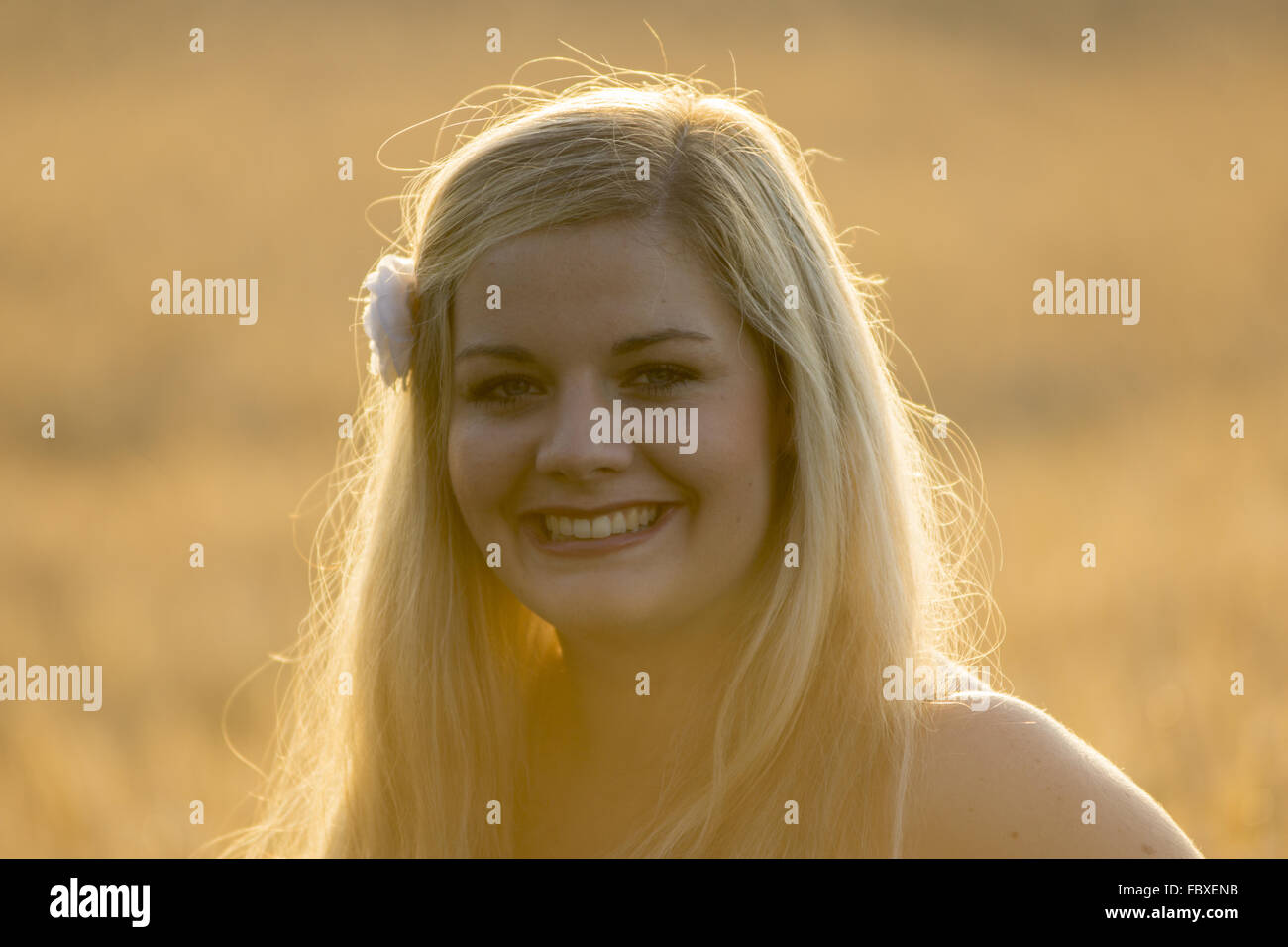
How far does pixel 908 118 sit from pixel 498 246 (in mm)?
24885

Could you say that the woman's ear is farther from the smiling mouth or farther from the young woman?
the smiling mouth

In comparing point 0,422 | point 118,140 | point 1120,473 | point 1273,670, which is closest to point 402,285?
point 1273,670

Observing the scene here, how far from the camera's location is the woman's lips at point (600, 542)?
257cm

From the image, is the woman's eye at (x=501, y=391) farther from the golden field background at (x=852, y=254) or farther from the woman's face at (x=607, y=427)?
the golden field background at (x=852, y=254)

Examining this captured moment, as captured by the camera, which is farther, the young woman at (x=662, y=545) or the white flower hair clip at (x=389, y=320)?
the white flower hair clip at (x=389, y=320)

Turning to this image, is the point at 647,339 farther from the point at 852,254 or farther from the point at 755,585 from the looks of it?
the point at 852,254

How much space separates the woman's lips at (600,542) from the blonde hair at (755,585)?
0.26m

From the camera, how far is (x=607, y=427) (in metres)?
2.52

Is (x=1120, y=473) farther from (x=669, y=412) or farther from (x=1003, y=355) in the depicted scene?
(x=669, y=412)

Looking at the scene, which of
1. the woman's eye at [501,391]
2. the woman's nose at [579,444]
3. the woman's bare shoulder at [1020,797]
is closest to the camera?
the woman's bare shoulder at [1020,797]

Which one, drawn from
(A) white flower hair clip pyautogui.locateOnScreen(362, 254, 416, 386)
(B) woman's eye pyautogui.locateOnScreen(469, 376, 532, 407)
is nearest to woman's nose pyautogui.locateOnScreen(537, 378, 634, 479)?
(B) woman's eye pyautogui.locateOnScreen(469, 376, 532, 407)

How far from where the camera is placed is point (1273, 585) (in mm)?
7953

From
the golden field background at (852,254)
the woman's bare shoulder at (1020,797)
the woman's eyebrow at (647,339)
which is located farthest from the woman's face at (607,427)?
the golden field background at (852,254)

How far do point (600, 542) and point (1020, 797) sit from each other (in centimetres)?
83
